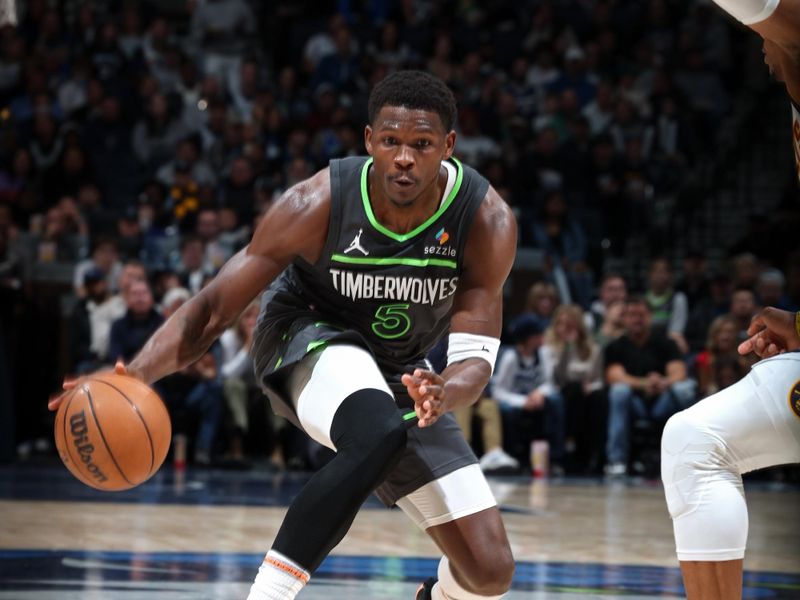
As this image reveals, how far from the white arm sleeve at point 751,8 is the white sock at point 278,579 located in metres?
1.92

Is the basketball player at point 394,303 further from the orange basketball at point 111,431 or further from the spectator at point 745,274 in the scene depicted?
the spectator at point 745,274

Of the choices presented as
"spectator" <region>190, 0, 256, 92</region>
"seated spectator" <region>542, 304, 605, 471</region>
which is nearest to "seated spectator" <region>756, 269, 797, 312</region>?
"seated spectator" <region>542, 304, 605, 471</region>

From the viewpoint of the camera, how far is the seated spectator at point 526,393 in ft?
38.6

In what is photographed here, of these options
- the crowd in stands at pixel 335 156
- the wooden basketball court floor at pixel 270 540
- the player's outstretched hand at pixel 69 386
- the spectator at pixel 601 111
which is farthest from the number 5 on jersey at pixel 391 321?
the spectator at pixel 601 111

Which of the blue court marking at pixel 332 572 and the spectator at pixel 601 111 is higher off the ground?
the spectator at pixel 601 111

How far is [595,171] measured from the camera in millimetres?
14695

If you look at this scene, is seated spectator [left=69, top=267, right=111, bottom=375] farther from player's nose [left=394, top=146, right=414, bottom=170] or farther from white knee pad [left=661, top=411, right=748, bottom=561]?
white knee pad [left=661, top=411, right=748, bottom=561]

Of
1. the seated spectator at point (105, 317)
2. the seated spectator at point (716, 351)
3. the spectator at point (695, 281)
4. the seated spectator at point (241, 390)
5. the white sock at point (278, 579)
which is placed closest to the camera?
the white sock at point (278, 579)

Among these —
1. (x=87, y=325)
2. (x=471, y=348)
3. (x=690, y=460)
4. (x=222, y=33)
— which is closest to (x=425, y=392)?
(x=471, y=348)

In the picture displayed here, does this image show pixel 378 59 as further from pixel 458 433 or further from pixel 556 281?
pixel 458 433

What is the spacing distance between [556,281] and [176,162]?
14.2 feet

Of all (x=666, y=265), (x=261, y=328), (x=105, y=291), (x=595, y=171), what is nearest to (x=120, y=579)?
(x=261, y=328)

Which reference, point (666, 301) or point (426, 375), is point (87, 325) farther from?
point (426, 375)

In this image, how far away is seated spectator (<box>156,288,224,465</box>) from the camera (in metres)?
11.5
